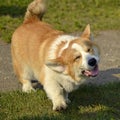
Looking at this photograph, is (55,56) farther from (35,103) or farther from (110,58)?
(110,58)

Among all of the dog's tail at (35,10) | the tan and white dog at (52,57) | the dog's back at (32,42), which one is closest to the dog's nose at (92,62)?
the tan and white dog at (52,57)

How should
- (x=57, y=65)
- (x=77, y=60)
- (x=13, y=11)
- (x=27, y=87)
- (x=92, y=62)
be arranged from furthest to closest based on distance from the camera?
(x=13, y=11)
(x=27, y=87)
(x=57, y=65)
(x=77, y=60)
(x=92, y=62)

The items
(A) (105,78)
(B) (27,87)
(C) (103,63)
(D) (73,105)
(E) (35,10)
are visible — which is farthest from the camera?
(C) (103,63)

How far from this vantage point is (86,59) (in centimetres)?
457

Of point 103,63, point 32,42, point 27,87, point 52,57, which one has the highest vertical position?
point 52,57

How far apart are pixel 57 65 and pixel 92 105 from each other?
2.83ft

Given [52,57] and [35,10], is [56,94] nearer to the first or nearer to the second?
[52,57]

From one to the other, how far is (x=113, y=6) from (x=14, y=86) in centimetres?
652

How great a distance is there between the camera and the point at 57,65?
4.89m

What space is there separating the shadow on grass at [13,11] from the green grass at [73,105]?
17.2ft

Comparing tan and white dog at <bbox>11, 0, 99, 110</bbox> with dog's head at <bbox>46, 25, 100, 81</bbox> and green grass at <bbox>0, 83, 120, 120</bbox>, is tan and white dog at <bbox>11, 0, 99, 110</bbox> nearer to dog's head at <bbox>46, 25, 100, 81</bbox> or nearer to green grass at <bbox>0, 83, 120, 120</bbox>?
dog's head at <bbox>46, 25, 100, 81</bbox>

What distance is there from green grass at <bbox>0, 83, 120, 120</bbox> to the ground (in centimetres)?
50

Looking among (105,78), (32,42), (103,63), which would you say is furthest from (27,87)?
(103,63)

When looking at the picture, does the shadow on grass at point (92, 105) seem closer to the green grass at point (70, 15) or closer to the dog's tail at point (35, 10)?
the dog's tail at point (35, 10)
